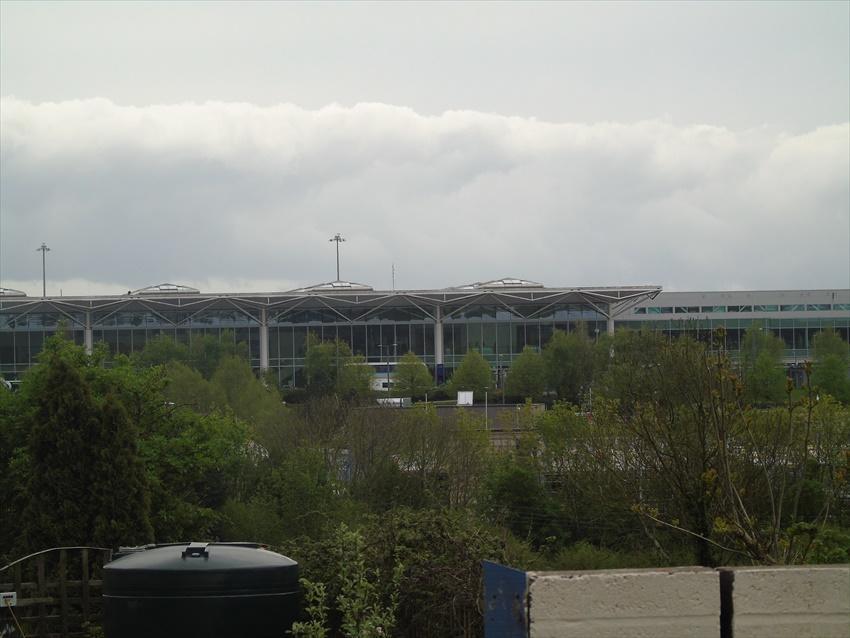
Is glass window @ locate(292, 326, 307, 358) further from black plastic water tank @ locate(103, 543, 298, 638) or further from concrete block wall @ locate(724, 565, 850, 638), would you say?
concrete block wall @ locate(724, 565, 850, 638)

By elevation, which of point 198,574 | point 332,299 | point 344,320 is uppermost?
point 332,299

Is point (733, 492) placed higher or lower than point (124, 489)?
higher

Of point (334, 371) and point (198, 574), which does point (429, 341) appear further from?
point (198, 574)

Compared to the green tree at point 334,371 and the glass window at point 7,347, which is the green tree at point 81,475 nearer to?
the green tree at point 334,371

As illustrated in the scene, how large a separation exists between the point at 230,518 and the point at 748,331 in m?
57.1

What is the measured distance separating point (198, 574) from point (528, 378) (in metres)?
63.8

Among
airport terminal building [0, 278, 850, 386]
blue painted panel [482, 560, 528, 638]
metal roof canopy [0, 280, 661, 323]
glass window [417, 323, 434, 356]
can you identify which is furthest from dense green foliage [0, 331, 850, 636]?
glass window [417, 323, 434, 356]

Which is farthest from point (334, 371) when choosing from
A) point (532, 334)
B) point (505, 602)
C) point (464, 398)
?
point (505, 602)

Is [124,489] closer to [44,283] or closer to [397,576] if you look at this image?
[397,576]

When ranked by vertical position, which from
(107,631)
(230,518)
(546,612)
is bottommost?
(230,518)

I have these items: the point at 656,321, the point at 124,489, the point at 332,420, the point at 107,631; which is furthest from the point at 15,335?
the point at 107,631

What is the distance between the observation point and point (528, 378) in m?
71.6

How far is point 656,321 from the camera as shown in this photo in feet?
316

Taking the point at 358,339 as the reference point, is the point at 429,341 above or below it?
below
